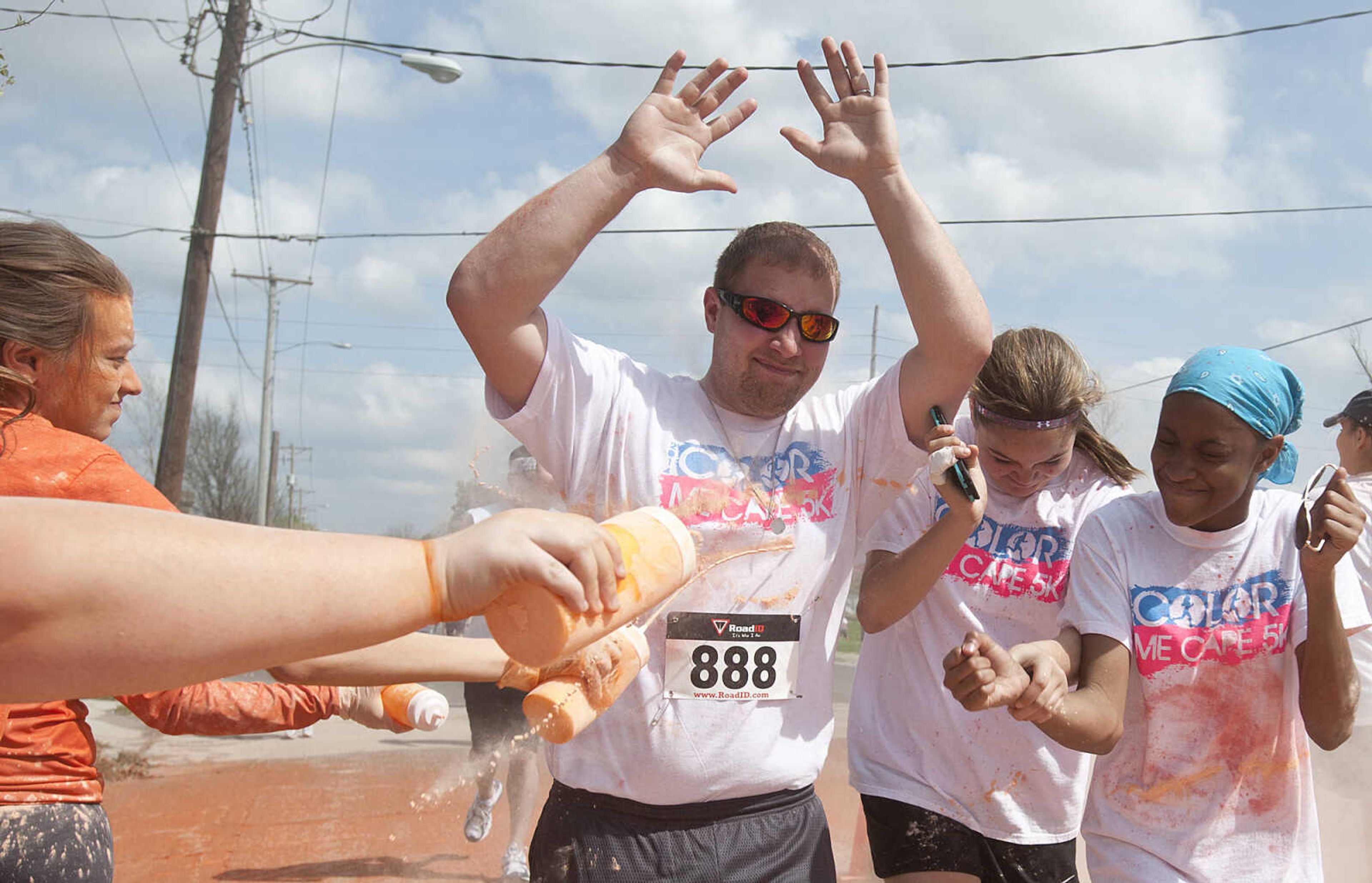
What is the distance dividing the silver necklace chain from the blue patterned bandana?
108 centimetres

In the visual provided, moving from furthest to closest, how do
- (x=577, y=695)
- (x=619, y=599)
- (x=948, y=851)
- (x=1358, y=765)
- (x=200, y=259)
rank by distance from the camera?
(x=200, y=259) < (x=1358, y=765) < (x=948, y=851) < (x=577, y=695) < (x=619, y=599)

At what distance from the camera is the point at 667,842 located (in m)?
2.71

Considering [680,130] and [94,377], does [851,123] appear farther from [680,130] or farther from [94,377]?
[94,377]

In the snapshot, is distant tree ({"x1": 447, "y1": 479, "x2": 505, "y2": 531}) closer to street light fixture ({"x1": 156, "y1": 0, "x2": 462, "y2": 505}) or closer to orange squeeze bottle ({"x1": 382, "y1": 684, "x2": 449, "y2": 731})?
orange squeeze bottle ({"x1": 382, "y1": 684, "x2": 449, "y2": 731})

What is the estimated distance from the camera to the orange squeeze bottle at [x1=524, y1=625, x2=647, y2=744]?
2137mm

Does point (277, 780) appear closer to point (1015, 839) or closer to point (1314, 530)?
point (1015, 839)

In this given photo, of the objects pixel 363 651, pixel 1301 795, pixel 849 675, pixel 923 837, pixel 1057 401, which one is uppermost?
pixel 1057 401

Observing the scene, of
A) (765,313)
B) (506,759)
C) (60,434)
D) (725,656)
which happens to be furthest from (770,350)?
(506,759)

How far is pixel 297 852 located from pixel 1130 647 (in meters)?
5.83

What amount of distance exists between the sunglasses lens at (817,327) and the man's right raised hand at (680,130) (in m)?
0.41

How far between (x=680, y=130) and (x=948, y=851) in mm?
2196

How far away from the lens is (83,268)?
227 cm

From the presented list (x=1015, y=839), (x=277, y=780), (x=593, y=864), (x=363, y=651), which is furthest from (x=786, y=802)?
(x=277, y=780)

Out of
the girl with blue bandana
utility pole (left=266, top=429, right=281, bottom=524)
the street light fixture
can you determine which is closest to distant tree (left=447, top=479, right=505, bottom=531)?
the girl with blue bandana
